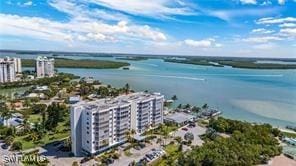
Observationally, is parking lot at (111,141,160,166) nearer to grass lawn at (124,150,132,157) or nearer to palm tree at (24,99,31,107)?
grass lawn at (124,150,132,157)

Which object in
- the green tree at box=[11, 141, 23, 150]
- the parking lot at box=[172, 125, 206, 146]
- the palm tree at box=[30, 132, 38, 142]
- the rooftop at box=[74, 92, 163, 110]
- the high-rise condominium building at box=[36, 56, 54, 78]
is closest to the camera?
the rooftop at box=[74, 92, 163, 110]

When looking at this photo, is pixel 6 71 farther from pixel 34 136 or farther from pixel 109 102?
pixel 109 102

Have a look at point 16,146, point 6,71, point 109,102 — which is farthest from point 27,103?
point 6,71

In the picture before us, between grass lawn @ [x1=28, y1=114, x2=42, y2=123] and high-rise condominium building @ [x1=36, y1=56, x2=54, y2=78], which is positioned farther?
high-rise condominium building @ [x1=36, y1=56, x2=54, y2=78]

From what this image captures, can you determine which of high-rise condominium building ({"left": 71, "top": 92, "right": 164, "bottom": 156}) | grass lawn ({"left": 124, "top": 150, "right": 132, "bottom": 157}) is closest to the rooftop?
high-rise condominium building ({"left": 71, "top": 92, "right": 164, "bottom": 156})

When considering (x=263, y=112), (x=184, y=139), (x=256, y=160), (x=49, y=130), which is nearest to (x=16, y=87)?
(x=49, y=130)

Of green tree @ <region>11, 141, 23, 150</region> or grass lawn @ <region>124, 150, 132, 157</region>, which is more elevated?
green tree @ <region>11, 141, 23, 150</region>

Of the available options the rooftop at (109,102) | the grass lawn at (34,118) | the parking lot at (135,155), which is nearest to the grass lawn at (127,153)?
the parking lot at (135,155)

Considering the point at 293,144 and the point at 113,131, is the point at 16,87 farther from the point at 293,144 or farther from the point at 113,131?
the point at 293,144
